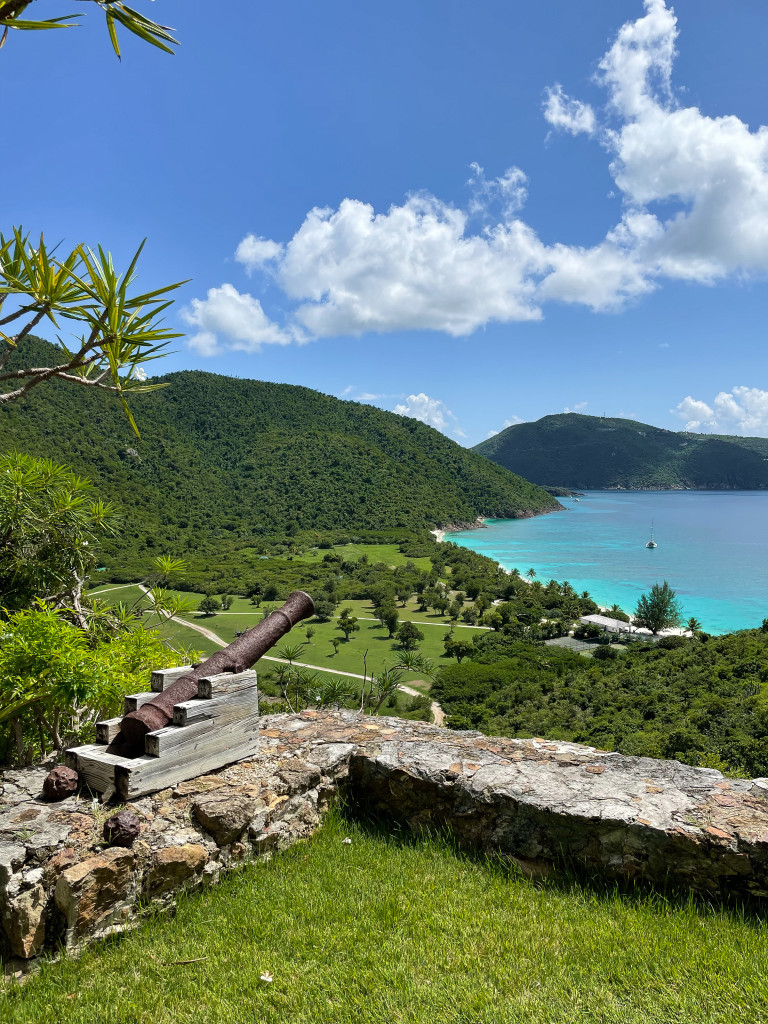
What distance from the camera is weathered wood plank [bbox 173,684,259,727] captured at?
3.12 m

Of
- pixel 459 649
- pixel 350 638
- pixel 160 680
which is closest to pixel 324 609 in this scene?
pixel 350 638

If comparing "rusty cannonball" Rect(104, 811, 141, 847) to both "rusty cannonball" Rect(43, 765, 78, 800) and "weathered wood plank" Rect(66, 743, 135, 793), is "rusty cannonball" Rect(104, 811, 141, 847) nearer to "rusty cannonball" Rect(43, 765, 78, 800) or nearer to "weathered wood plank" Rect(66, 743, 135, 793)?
"weathered wood plank" Rect(66, 743, 135, 793)

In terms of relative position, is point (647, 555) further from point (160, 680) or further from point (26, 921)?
point (26, 921)

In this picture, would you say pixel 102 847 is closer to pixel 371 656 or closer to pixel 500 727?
pixel 500 727

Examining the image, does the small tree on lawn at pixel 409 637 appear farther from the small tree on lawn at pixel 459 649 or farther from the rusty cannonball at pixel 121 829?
the rusty cannonball at pixel 121 829

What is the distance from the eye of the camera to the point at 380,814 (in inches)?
146

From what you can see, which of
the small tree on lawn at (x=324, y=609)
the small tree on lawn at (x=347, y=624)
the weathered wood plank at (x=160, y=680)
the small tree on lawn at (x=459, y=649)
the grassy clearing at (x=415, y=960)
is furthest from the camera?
the small tree on lawn at (x=324, y=609)

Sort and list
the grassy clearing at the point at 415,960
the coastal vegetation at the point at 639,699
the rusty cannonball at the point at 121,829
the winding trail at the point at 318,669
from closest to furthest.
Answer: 1. the grassy clearing at the point at 415,960
2. the rusty cannonball at the point at 121,829
3. the coastal vegetation at the point at 639,699
4. the winding trail at the point at 318,669

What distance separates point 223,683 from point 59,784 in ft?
3.03

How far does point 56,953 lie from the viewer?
2.38 m

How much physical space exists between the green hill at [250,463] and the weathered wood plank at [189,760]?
236 feet

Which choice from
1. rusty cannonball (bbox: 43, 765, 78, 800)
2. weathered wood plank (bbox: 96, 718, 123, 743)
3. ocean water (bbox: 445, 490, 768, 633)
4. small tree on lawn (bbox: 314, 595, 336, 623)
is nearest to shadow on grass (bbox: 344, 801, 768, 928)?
weathered wood plank (bbox: 96, 718, 123, 743)

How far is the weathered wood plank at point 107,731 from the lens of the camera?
3186 millimetres

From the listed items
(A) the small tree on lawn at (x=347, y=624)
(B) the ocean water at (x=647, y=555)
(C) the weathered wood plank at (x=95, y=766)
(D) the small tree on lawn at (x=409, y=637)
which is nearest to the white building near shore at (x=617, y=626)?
(B) the ocean water at (x=647, y=555)
